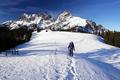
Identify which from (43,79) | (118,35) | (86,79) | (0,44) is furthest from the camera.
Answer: (118,35)

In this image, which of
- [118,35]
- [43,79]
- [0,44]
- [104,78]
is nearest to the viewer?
[43,79]

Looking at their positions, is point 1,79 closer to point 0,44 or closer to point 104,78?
point 104,78

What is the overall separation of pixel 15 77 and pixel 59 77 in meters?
3.33

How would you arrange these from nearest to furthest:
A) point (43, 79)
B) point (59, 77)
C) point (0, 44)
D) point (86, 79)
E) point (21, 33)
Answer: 1. point (43, 79)
2. point (59, 77)
3. point (86, 79)
4. point (0, 44)
5. point (21, 33)

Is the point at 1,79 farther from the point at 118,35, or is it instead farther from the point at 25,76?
the point at 118,35

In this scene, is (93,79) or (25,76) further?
(93,79)

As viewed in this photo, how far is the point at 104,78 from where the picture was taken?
63.6ft

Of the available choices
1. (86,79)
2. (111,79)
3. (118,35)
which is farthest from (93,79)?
(118,35)

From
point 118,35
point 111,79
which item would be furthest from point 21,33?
point 111,79

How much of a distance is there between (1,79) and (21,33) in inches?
4927

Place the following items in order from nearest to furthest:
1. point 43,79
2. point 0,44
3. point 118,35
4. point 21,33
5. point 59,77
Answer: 1. point 43,79
2. point 59,77
3. point 0,44
4. point 118,35
5. point 21,33

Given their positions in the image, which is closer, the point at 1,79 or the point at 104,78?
the point at 1,79

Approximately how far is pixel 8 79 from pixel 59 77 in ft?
12.9

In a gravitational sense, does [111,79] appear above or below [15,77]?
below
